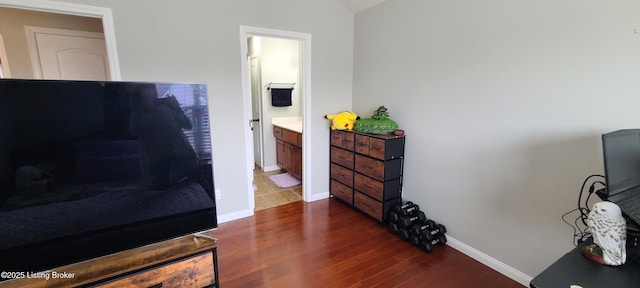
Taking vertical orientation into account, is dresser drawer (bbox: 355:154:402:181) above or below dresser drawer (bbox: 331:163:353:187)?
above

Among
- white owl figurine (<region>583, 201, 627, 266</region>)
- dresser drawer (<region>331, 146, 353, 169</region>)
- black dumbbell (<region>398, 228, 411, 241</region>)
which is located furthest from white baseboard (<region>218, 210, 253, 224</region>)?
white owl figurine (<region>583, 201, 627, 266</region>)

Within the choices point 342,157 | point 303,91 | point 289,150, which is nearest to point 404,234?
point 342,157

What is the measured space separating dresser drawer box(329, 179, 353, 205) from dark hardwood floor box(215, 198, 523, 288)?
0.31 meters

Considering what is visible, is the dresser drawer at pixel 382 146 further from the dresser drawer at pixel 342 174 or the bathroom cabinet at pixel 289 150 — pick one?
the bathroom cabinet at pixel 289 150

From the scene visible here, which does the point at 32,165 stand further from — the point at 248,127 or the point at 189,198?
the point at 248,127

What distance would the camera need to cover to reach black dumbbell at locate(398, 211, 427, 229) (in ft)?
8.48

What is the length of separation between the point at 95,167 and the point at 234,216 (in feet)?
6.26

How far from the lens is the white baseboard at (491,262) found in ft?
6.60

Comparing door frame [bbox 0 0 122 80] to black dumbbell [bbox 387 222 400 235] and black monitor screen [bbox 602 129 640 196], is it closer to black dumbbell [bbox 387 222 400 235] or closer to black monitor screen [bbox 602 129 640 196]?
black dumbbell [bbox 387 222 400 235]

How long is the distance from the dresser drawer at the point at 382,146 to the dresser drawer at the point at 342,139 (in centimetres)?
18

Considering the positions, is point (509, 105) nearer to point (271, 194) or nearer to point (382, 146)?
point (382, 146)

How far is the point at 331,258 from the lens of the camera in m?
2.33

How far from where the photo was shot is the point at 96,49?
3.41 meters

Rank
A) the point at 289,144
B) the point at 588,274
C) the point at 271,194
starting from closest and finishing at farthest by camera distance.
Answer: the point at 588,274 → the point at 271,194 → the point at 289,144
